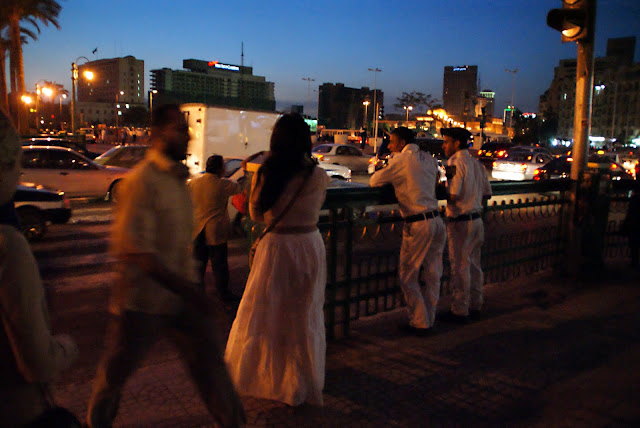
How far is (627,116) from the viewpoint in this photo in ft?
369

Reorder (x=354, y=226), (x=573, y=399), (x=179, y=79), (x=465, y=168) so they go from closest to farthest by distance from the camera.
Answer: (x=573, y=399) → (x=354, y=226) → (x=465, y=168) → (x=179, y=79)

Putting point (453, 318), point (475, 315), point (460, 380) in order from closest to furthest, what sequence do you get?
1. point (460, 380)
2. point (453, 318)
3. point (475, 315)

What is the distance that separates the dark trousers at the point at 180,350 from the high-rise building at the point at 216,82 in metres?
118

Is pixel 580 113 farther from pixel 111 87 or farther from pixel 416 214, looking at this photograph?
pixel 111 87

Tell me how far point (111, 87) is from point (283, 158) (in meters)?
179

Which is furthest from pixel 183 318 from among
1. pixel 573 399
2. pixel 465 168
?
pixel 465 168

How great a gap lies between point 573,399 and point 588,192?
3884 mm

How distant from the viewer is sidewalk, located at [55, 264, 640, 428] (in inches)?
143

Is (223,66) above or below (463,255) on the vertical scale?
above

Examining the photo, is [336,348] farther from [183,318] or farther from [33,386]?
[33,386]

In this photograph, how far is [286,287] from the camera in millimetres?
3535

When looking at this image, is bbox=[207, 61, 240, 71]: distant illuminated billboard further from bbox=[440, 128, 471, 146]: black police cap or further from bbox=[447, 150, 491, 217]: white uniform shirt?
bbox=[447, 150, 491, 217]: white uniform shirt

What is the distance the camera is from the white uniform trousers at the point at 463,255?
5.34m

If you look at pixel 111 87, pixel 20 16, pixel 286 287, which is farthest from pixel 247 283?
pixel 111 87
